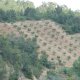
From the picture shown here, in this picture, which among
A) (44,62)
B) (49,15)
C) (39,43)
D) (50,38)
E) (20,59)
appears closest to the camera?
(20,59)

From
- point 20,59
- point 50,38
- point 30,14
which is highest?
point 30,14

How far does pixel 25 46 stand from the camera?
1533 inches

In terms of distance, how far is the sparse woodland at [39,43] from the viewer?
33.2 meters

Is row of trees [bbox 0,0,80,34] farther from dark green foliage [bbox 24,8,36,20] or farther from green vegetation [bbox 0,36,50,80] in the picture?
green vegetation [bbox 0,36,50,80]

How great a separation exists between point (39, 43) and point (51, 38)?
14.9ft

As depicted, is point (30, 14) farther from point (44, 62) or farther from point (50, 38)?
point (44, 62)

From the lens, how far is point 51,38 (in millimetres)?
51625

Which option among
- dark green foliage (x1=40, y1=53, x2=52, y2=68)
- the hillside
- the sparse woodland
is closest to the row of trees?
the sparse woodland

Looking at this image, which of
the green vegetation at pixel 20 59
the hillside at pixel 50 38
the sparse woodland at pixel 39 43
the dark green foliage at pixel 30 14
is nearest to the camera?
the green vegetation at pixel 20 59

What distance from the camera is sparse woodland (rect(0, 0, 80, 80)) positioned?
33.2 metres

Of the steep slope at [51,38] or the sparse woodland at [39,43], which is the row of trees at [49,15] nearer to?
the sparse woodland at [39,43]

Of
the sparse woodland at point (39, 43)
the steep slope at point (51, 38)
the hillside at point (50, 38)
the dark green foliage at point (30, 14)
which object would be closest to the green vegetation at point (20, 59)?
the sparse woodland at point (39, 43)

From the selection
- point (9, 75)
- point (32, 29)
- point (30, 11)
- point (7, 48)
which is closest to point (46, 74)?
point (7, 48)

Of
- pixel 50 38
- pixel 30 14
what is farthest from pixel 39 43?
pixel 30 14
